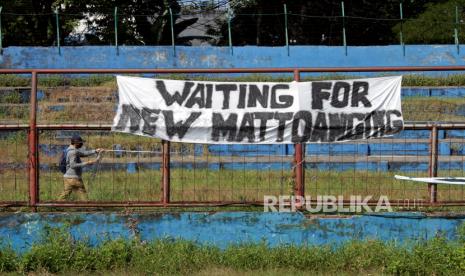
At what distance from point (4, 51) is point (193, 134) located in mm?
19754

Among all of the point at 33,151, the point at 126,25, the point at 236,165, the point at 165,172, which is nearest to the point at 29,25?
the point at 126,25

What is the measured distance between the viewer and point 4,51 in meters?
25.4

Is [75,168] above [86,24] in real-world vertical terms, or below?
below

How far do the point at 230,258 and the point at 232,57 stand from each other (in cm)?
1929

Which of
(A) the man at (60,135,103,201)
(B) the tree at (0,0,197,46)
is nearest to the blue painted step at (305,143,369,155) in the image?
(A) the man at (60,135,103,201)

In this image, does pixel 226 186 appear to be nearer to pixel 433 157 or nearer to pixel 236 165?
pixel 236 165

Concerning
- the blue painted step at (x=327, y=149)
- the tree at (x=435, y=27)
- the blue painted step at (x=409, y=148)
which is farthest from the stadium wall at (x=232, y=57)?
the blue painted step at (x=409, y=148)

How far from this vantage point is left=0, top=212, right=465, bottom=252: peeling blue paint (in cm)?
749

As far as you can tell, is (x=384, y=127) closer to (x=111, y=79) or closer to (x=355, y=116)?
(x=355, y=116)

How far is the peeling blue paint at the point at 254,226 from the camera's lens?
749 cm

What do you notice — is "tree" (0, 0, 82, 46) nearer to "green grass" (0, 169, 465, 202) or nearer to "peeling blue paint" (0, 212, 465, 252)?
"green grass" (0, 169, 465, 202)

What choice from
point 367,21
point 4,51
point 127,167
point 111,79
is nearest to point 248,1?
point 367,21

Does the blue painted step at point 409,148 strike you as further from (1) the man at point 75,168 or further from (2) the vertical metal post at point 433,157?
(1) the man at point 75,168

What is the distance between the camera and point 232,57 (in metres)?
26.0
